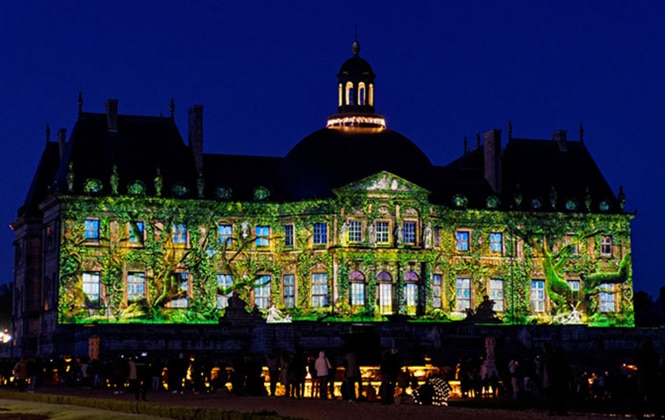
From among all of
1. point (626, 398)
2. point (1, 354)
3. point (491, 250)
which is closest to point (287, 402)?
point (626, 398)

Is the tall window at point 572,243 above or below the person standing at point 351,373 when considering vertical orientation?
above

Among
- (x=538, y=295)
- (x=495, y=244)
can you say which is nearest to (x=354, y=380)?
(x=495, y=244)

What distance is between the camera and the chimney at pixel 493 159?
84875 mm

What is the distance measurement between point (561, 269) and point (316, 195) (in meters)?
15.1

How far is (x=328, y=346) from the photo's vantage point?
229ft

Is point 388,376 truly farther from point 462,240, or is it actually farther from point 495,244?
point 495,244

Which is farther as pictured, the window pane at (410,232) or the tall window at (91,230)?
the window pane at (410,232)

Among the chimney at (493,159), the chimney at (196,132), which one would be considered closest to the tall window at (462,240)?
the chimney at (493,159)

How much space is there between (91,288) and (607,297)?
29.2m

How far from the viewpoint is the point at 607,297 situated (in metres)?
84.8

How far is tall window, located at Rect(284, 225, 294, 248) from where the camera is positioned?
7994 cm

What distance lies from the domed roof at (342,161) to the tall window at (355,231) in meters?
1.93

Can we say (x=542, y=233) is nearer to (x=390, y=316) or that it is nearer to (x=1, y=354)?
(x=390, y=316)

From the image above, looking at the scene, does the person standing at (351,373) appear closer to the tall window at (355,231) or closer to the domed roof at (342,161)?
the tall window at (355,231)
